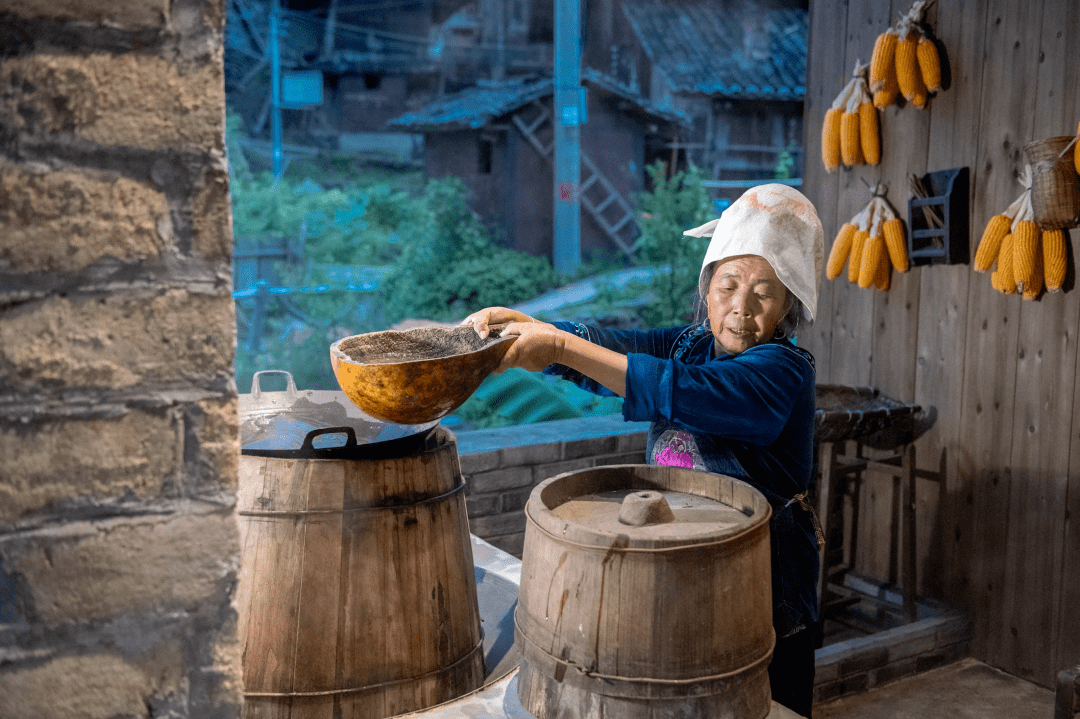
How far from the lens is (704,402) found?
5.12 ft

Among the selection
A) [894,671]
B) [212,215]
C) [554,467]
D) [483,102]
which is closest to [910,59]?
[554,467]

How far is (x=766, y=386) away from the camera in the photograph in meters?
1.63

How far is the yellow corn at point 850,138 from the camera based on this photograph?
Result: 4.00 metres

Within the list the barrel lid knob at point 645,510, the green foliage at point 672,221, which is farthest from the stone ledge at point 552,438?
the green foliage at point 672,221

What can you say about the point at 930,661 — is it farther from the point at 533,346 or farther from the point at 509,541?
the point at 533,346

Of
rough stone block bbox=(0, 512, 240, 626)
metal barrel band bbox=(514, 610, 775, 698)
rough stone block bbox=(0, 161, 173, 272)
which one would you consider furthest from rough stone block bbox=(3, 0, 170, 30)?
metal barrel band bbox=(514, 610, 775, 698)

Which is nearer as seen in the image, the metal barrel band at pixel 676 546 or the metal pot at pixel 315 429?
the metal barrel band at pixel 676 546

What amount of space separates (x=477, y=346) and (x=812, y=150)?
329 cm

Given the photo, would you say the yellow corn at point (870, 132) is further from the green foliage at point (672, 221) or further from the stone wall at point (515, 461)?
the green foliage at point (672, 221)

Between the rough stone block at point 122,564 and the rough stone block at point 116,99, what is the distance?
1.27 feet

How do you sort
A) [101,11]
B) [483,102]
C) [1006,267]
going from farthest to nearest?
[483,102]
[1006,267]
[101,11]

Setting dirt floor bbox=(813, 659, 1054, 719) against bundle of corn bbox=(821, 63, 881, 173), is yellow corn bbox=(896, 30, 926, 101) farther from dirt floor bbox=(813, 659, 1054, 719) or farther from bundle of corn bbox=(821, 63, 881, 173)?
dirt floor bbox=(813, 659, 1054, 719)

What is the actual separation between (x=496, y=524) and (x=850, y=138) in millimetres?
2335

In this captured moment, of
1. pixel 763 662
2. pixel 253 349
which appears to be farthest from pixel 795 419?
pixel 253 349
